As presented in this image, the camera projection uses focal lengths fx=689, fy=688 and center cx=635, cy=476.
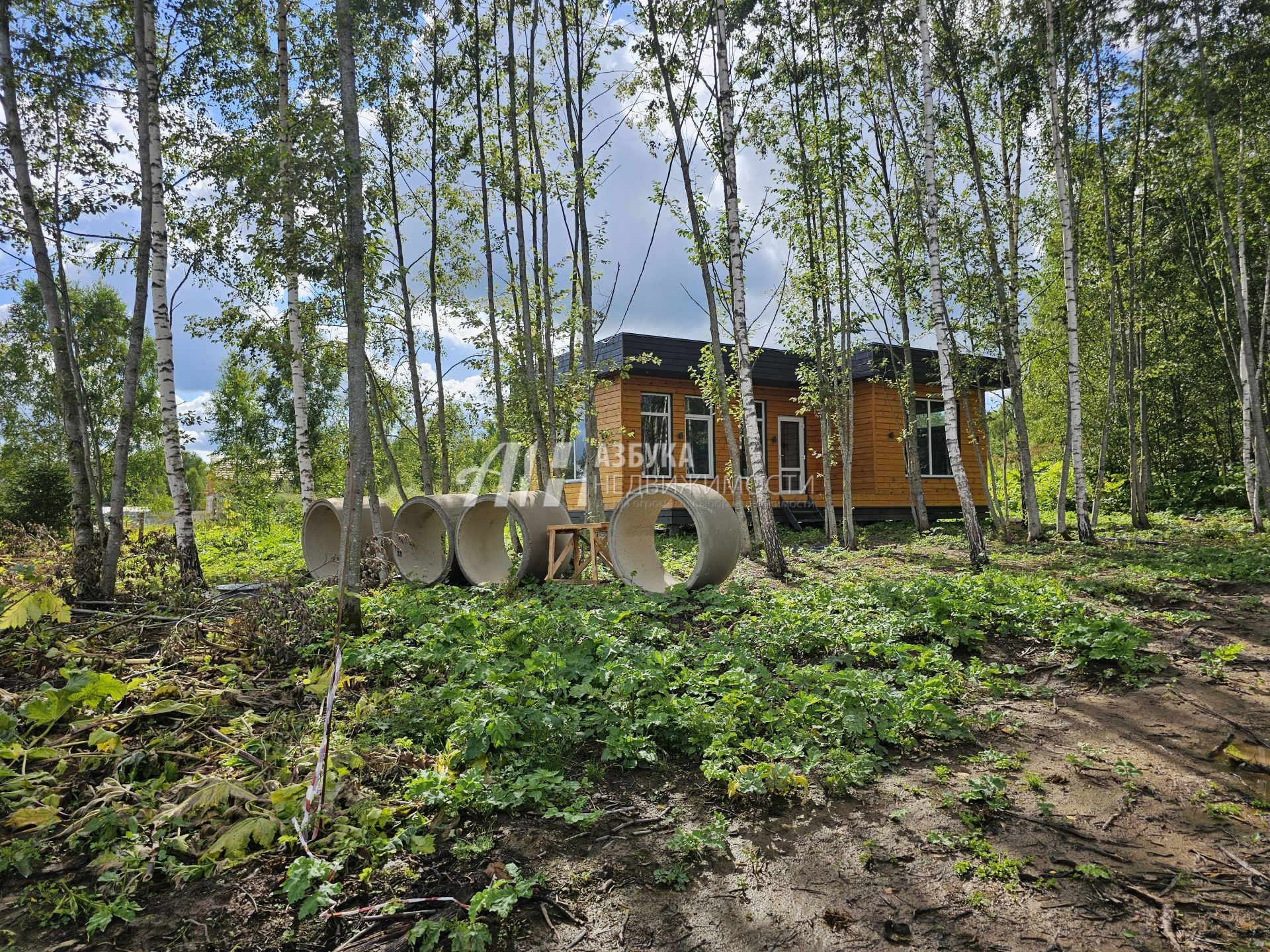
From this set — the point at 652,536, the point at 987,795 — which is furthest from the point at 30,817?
the point at 652,536

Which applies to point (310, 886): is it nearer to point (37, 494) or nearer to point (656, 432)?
point (656, 432)

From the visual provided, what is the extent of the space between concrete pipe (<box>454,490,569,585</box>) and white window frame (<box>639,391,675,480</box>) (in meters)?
5.61

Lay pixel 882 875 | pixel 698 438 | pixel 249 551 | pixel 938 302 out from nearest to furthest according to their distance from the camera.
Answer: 1. pixel 882 875
2. pixel 938 302
3. pixel 249 551
4. pixel 698 438

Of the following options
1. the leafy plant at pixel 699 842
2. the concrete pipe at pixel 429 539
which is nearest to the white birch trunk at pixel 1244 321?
the concrete pipe at pixel 429 539

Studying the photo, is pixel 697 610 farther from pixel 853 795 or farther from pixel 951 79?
pixel 951 79

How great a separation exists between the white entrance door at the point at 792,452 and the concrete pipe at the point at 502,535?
29.7 ft

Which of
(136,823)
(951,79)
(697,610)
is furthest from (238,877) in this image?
(951,79)

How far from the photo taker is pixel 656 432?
15359mm

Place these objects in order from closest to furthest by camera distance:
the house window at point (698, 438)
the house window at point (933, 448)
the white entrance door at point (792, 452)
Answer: the house window at point (698, 438), the white entrance door at point (792, 452), the house window at point (933, 448)

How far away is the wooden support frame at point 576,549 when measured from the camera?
8461mm

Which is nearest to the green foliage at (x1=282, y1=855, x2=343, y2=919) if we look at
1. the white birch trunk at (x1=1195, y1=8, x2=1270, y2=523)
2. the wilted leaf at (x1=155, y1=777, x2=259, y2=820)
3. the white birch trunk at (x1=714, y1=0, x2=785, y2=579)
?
the wilted leaf at (x1=155, y1=777, x2=259, y2=820)

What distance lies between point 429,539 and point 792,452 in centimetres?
993

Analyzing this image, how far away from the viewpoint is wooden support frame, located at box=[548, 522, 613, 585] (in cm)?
846

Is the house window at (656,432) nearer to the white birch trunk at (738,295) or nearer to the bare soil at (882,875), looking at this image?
the white birch trunk at (738,295)
